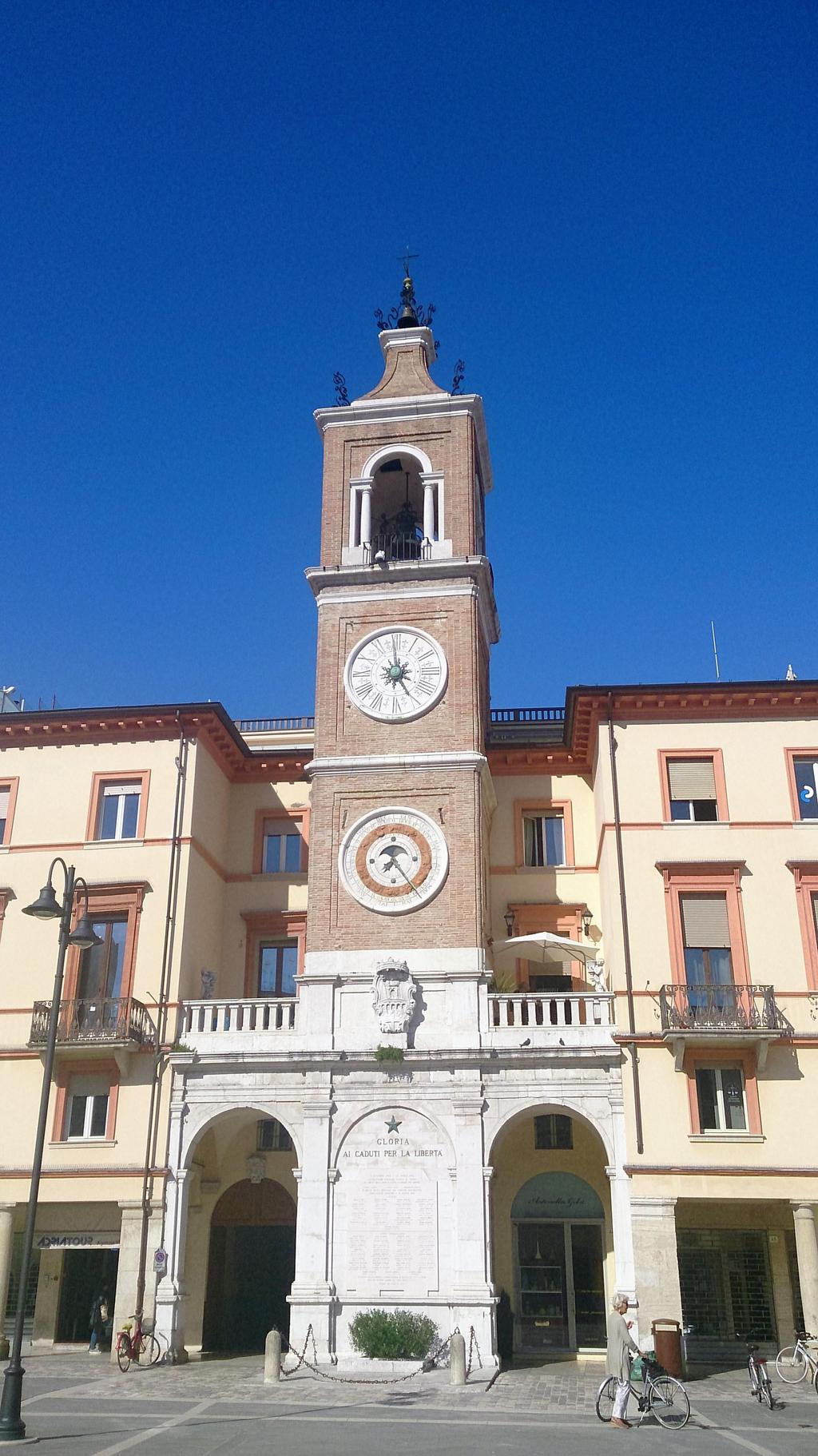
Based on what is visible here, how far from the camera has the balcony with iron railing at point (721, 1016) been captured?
27719mm

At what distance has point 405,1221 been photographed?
27.7 metres

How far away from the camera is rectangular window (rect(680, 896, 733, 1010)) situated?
2955 cm

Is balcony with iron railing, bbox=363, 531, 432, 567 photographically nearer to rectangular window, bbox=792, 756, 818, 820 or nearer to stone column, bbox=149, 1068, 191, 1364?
rectangular window, bbox=792, 756, 818, 820

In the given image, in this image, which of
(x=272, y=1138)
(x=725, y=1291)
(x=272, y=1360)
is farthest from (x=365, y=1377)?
(x=725, y=1291)

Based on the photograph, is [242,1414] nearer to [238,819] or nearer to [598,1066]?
[598,1066]

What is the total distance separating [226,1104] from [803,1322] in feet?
48.3

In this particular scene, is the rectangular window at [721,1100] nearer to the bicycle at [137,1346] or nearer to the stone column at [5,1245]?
the bicycle at [137,1346]

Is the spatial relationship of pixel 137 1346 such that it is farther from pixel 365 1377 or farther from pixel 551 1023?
pixel 551 1023

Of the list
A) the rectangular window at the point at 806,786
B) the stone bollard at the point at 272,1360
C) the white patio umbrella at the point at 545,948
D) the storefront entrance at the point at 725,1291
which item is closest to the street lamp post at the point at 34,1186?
the stone bollard at the point at 272,1360

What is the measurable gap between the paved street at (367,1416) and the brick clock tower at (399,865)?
2.49 meters

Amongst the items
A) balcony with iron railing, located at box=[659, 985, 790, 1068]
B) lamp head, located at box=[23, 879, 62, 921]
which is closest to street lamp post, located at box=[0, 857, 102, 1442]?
lamp head, located at box=[23, 879, 62, 921]

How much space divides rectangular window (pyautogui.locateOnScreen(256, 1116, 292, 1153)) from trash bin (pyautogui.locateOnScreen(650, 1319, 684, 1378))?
11.4m

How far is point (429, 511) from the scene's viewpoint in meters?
34.7

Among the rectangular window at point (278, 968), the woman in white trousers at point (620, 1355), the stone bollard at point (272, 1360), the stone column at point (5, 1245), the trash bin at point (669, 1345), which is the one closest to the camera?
the woman in white trousers at point (620, 1355)
